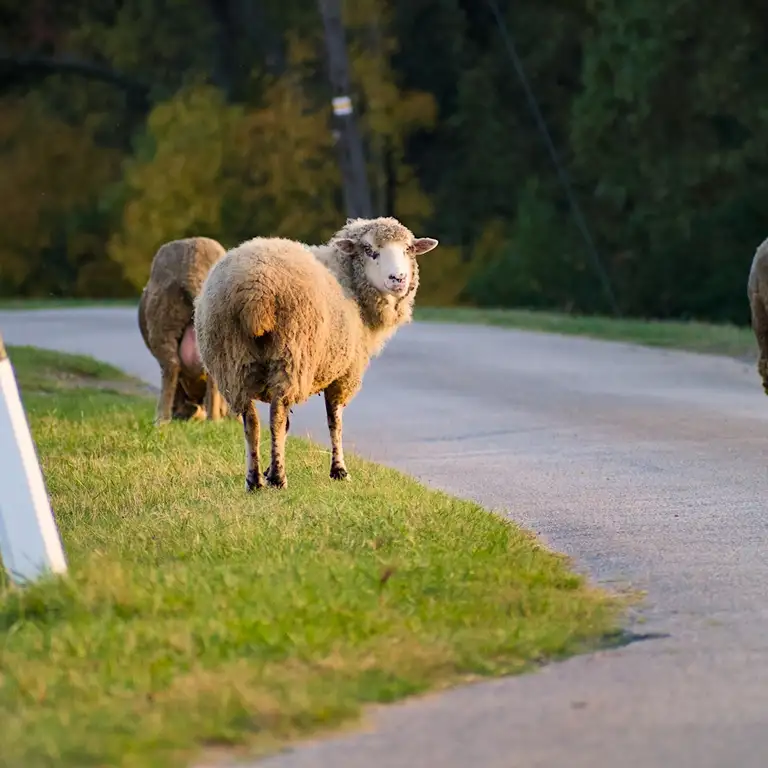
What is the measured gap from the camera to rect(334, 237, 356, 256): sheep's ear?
1199cm

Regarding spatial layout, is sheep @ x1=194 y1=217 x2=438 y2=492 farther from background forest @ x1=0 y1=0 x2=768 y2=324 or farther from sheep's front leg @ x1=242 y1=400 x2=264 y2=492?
background forest @ x1=0 y1=0 x2=768 y2=324

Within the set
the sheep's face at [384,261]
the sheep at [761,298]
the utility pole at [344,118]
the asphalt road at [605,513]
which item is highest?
the utility pole at [344,118]

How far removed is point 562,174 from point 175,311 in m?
28.7

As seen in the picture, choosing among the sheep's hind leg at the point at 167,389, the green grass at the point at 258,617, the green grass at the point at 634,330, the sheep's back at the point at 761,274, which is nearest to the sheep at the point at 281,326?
the green grass at the point at 258,617

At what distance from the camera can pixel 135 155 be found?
49.4m

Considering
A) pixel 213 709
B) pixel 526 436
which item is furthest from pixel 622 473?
pixel 213 709

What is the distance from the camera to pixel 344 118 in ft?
135

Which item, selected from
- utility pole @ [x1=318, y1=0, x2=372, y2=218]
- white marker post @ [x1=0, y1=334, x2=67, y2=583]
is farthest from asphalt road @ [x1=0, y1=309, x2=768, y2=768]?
utility pole @ [x1=318, y1=0, x2=372, y2=218]

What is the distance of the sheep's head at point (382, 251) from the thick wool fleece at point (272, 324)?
1.00 feet

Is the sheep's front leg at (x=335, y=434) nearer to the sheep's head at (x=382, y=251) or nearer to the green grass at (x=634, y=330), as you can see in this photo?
the sheep's head at (x=382, y=251)

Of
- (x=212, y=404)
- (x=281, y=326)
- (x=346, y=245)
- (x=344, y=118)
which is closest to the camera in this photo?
(x=281, y=326)

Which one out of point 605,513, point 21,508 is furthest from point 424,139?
point 21,508

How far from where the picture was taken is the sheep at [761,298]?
14523 millimetres

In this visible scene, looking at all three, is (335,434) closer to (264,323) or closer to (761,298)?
(264,323)
